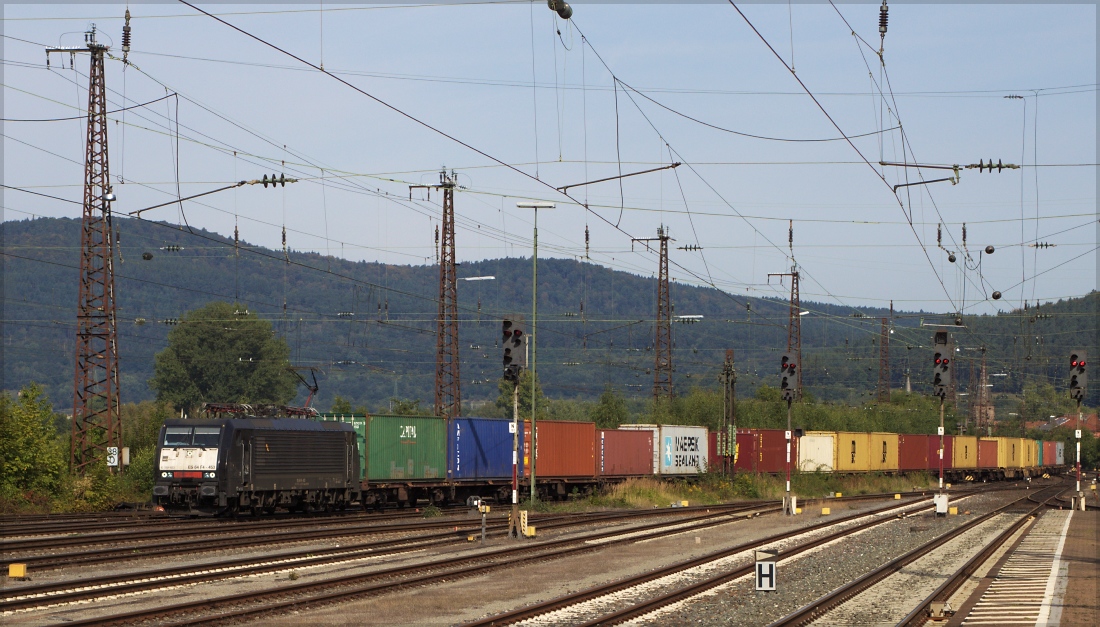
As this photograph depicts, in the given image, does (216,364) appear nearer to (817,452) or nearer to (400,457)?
(817,452)

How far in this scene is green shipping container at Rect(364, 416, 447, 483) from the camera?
40.0 m

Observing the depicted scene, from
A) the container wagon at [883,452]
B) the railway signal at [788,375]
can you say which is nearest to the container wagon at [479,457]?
the railway signal at [788,375]

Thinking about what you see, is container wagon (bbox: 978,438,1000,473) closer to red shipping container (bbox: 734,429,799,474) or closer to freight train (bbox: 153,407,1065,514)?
freight train (bbox: 153,407,1065,514)

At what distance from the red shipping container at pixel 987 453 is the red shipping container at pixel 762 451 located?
28398 millimetres

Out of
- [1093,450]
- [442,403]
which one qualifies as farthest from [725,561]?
[1093,450]

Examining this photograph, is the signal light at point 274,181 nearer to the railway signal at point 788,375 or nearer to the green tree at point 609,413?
the railway signal at point 788,375

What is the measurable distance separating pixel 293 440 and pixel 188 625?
20.7 meters

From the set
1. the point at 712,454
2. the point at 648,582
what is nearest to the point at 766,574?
the point at 648,582

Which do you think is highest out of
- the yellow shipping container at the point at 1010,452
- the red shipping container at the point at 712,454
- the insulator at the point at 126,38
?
the insulator at the point at 126,38

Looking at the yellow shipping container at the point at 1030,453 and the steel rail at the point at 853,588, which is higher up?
the steel rail at the point at 853,588

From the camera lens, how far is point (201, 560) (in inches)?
941

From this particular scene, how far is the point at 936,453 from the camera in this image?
8100 cm

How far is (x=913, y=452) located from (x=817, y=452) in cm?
1576

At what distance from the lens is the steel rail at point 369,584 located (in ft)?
53.3
